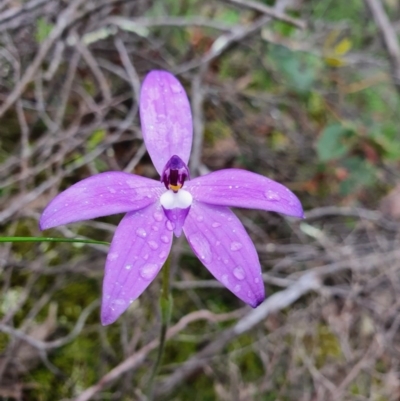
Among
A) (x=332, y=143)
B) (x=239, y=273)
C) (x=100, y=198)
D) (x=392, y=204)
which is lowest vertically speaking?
(x=392, y=204)

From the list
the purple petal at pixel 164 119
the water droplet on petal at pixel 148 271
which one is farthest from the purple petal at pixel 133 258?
the purple petal at pixel 164 119

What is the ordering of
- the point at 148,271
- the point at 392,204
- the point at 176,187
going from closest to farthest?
the point at 148,271 → the point at 176,187 → the point at 392,204

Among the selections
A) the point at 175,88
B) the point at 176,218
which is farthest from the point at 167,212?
the point at 175,88

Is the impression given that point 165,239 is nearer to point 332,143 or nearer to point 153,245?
point 153,245

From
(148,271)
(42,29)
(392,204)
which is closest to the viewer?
(148,271)

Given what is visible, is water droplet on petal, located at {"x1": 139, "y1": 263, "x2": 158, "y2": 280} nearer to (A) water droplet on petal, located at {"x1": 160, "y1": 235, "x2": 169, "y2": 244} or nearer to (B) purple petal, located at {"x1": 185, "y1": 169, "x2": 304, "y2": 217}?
(A) water droplet on petal, located at {"x1": 160, "y1": 235, "x2": 169, "y2": 244}

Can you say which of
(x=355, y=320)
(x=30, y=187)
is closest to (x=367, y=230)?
(x=355, y=320)

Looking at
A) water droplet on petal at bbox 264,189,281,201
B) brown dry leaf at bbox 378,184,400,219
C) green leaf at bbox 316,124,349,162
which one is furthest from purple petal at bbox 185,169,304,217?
brown dry leaf at bbox 378,184,400,219

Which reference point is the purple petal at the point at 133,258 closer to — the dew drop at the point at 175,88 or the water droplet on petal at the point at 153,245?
the water droplet on petal at the point at 153,245
